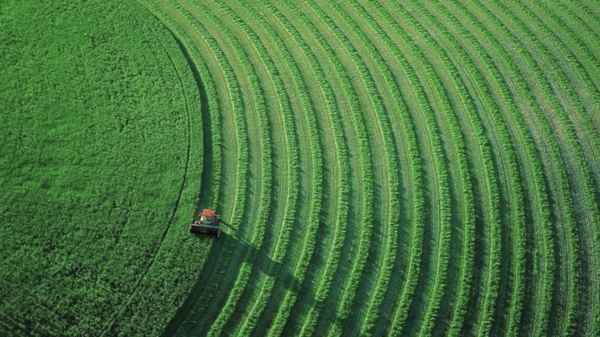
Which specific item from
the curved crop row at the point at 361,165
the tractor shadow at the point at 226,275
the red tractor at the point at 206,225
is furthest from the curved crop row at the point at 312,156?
the red tractor at the point at 206,225

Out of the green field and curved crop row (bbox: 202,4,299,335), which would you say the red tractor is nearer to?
the green field

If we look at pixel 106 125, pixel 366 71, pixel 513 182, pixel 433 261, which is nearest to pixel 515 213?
pixel 513 182

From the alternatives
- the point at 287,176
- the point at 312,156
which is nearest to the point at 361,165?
the point at 312,156

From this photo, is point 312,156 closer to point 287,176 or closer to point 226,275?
point 287,176

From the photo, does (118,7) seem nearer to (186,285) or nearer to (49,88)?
(49,88)

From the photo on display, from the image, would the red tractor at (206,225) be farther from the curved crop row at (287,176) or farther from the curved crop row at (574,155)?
the curved crop row at (574,155)
